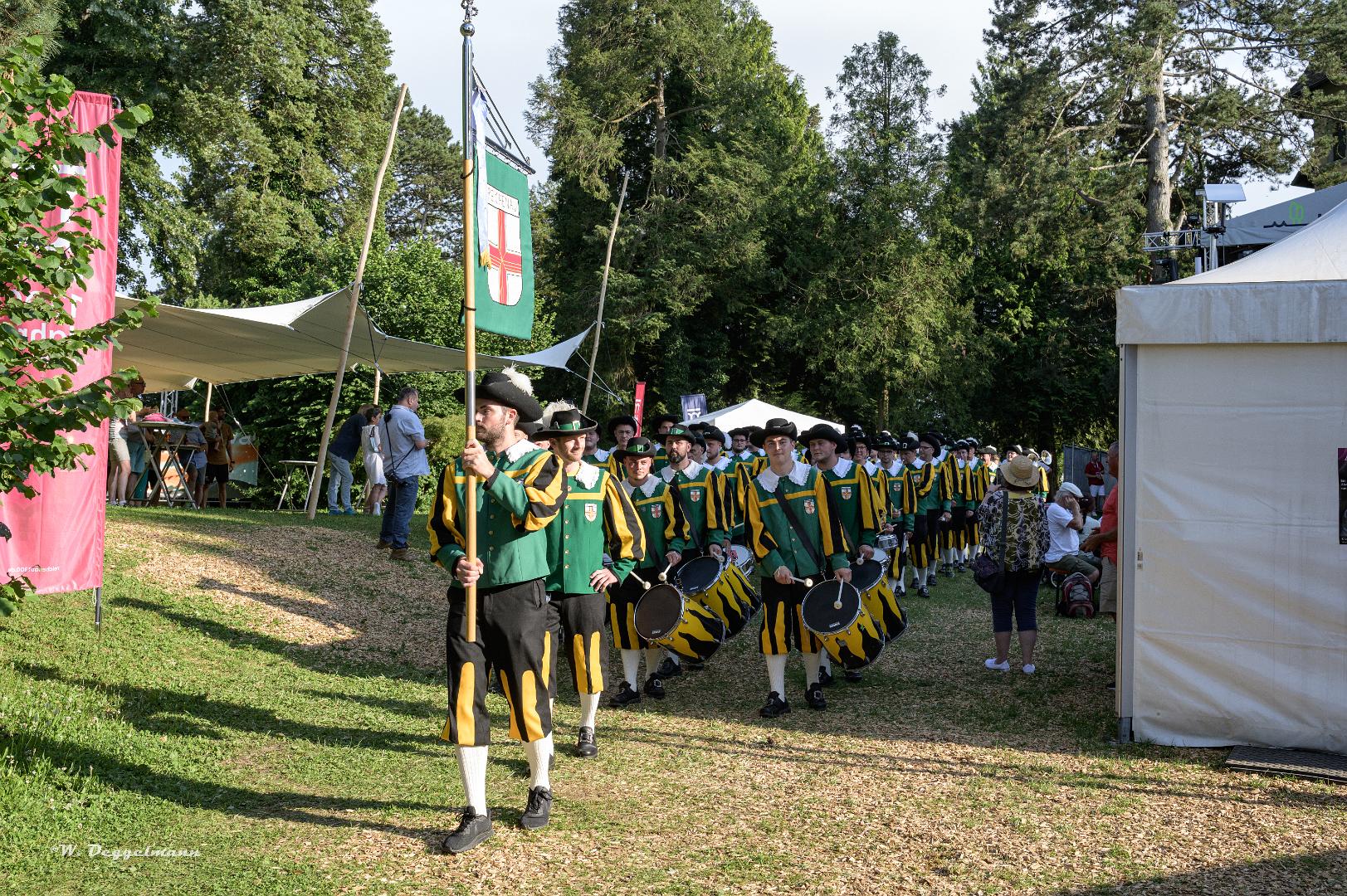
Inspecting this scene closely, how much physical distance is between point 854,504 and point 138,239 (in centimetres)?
2286

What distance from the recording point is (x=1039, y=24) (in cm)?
2591

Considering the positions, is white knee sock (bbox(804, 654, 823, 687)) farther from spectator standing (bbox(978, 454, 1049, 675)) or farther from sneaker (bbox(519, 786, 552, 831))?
sneaker (bbox(519, 786, 552, 831))

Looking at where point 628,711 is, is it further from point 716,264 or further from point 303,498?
point 716,264

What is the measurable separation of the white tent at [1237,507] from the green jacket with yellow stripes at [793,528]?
6.48 ft

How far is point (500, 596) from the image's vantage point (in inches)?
207

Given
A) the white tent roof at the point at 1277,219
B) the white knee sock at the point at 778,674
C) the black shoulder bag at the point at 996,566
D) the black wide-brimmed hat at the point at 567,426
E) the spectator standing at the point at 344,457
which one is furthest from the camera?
the spectator standing at the point at 344,457

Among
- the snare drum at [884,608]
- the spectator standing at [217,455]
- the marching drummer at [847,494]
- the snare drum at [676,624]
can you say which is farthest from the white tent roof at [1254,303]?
the spectator standing at [217,455]

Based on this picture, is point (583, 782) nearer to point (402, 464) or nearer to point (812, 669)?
point (812, 669)

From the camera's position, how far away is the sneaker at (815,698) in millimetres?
8163

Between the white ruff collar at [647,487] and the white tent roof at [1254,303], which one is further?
the white ruff collar at [647,487]

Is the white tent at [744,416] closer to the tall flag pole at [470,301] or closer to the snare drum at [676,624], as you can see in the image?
the snare drum at [676,624]

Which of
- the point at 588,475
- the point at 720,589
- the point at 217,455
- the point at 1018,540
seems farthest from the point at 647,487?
the point at 217,455

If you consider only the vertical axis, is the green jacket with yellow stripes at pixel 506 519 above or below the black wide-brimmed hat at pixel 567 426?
below

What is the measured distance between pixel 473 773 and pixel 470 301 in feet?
6.96
